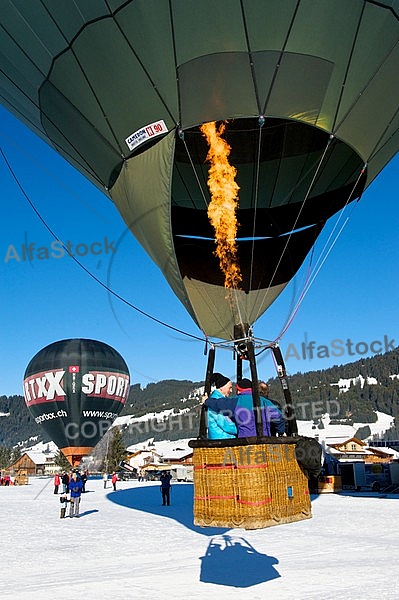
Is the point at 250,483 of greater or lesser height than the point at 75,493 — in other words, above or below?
above

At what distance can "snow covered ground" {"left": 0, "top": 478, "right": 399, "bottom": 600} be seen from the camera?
557cm

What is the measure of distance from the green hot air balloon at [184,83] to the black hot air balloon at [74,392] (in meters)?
23.0

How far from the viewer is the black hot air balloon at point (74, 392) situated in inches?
1209

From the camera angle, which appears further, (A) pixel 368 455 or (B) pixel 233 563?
(A) pixel 368 455

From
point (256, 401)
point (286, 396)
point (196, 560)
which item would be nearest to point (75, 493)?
point (196, 560)

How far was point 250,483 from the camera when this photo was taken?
16.0ft

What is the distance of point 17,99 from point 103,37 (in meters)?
2.64

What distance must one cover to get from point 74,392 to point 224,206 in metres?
23.5

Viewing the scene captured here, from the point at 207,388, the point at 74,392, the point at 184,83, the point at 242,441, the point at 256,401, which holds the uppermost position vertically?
the point at 184,83

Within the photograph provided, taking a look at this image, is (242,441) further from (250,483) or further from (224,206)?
(224,206)

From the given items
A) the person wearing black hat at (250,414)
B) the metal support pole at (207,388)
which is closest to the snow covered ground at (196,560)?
the metal support pole at (207,388)

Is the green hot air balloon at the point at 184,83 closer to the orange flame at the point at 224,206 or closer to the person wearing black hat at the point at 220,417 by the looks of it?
the orange flame at the point at 224,206

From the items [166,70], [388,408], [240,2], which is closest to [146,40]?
[166,70]

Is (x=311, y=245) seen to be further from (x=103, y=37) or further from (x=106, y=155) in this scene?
(x=103, y=37)
